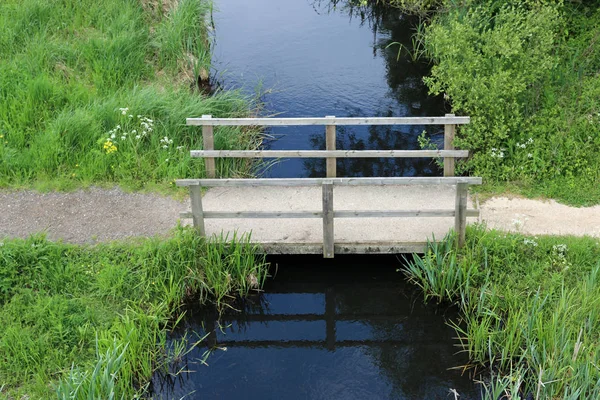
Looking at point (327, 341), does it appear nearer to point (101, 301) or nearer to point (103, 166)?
point (101, 301)

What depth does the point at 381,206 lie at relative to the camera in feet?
36.6

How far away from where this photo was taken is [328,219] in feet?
33.0

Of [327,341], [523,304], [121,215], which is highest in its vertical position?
[121,215]

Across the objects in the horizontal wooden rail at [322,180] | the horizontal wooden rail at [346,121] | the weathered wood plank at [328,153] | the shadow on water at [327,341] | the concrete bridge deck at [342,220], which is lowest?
the shadow on water at [327,341]

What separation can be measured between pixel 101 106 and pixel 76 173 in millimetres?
1590

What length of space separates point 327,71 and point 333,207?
7752 millimetres

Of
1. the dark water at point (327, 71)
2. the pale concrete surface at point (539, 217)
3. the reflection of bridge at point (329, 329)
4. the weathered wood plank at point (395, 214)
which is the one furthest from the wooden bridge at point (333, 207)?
the dark water at point (327, 71)

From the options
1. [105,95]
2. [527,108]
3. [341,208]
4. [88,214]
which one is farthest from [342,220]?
[105,95]

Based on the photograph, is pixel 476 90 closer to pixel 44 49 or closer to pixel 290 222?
pixel 290 222

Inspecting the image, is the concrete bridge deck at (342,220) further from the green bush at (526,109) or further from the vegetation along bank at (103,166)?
the green bush at (526,109)

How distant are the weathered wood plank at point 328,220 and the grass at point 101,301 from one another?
0.92m

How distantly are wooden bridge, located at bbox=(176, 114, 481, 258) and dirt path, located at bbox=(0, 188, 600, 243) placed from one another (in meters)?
0.66

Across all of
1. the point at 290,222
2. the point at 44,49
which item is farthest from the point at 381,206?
the point at 44,49

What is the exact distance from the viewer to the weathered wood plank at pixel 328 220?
9.93 meters
